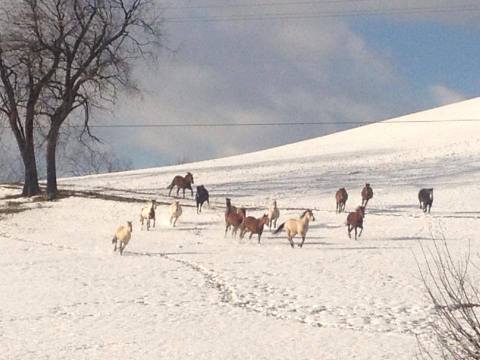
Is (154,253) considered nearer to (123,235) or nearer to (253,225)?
(123,235)

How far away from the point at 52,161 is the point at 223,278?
22.4 meters

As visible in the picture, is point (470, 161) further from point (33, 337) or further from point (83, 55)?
point (33, 337)

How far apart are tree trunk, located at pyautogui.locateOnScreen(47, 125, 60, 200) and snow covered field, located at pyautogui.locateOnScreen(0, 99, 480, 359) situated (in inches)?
68.0

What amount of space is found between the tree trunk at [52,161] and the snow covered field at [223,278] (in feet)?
5.67

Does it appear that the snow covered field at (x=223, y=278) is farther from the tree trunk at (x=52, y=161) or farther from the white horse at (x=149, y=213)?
the tree trunk at (x=52, y=161)

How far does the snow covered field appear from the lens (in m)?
13.5

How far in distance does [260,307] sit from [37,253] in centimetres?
1049

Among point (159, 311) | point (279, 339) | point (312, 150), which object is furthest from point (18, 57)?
point (312, 150)

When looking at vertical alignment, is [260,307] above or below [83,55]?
below

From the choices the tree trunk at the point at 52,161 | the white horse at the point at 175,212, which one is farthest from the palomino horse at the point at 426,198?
the tree trunk at the point at 52,161

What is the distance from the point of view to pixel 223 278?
62.6ft

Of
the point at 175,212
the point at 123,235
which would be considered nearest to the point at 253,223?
the point at 123,235

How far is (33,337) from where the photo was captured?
1371cm

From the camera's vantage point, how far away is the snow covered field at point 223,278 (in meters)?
13.5
